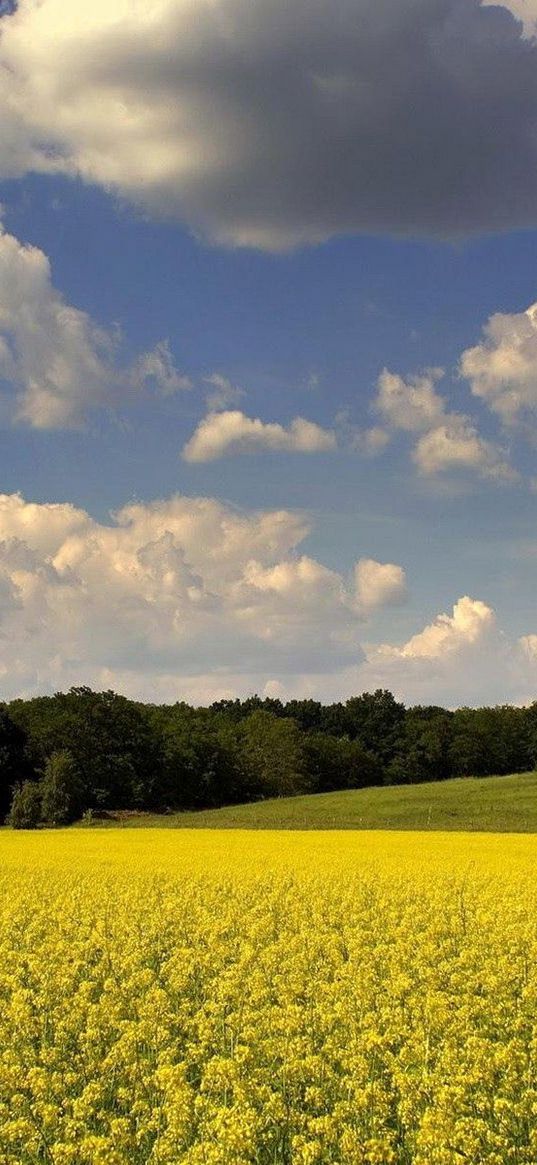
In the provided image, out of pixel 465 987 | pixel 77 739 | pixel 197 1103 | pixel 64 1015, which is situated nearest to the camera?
pixel 197 1103

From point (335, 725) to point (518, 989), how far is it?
12861 centimetres

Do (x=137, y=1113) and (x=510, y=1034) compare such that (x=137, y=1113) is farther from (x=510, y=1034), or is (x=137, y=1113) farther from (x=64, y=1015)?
(x=510, y=1034)

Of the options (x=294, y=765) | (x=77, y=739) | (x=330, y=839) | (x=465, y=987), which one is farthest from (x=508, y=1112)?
(x=294, y=765)

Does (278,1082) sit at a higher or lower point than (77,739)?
lower

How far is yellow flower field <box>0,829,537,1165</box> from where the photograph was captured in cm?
792

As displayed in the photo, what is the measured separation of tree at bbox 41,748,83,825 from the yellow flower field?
1564 inches

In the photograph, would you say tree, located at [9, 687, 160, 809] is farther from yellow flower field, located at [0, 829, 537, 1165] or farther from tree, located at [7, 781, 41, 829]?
yellow flower field, located at [0, 829, 537, 1165]

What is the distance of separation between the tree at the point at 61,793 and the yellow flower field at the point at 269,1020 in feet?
130

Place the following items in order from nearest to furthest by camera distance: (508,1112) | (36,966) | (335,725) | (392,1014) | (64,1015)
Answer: (508,1112) < (392,1014) < (64,1015) < (36,966) < (335,725)

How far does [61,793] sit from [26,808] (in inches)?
98.3

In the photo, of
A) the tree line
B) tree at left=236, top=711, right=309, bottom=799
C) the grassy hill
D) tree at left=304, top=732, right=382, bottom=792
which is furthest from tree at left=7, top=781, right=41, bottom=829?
tree at left=304, top=732, right=382, bottom=792

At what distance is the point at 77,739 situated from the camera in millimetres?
84188

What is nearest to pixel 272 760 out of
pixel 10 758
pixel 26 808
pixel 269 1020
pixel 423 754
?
pixel 423 754

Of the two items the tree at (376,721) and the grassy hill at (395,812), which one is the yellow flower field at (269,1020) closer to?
the grassy hill at (395,812)
